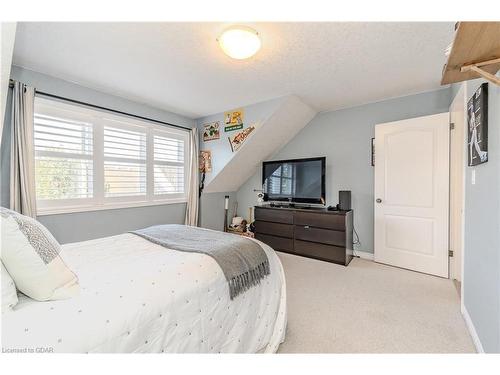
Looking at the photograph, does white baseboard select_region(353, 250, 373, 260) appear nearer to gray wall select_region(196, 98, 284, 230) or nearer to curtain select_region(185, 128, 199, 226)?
gray wall select_region(196, 98, 284, 230)

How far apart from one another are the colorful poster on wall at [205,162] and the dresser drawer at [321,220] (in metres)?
1.67

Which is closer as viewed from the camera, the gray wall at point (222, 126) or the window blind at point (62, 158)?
the window blind at point (62, 158)

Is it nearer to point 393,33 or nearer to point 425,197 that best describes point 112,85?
point 393,33

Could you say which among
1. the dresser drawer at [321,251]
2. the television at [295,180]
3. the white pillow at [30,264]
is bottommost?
the dresser drawer at [321,251]

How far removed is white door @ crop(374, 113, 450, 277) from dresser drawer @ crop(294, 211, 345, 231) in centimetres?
58

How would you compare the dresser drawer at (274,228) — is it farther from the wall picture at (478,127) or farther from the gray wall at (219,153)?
the wall picture at (478,127)

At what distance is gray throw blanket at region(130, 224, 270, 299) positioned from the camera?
134 cm

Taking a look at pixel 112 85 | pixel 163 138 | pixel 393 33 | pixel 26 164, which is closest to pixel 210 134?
pixel 163 138

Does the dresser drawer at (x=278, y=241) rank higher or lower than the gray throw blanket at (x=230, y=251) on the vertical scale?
lower

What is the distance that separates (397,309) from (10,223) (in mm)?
2735

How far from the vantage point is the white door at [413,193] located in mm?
2695

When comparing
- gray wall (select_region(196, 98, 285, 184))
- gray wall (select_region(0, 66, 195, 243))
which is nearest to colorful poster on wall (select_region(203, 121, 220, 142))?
gray wall (select_region(196, 98, 285, 184))

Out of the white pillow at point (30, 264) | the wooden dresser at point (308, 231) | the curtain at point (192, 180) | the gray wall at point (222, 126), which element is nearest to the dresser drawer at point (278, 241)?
the wooden dresser at point (308, 231)

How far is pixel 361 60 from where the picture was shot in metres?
2.15
